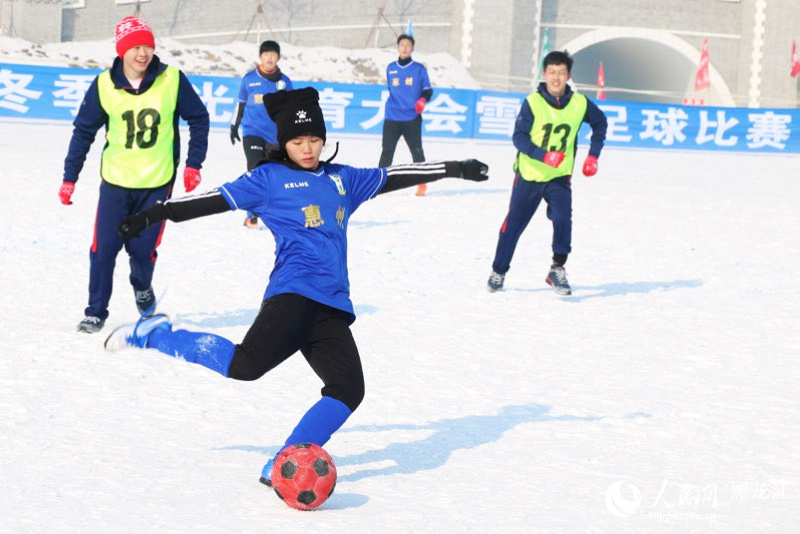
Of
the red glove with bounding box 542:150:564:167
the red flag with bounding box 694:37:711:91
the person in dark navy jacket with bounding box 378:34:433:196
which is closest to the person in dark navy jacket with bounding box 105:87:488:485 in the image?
the red glove with bounding box 542:150:564:167

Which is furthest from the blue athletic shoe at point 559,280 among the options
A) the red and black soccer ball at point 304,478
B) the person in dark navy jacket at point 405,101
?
the person in dark navy jacket at point 405,101

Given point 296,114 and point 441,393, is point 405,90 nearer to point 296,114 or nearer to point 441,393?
point 441,393

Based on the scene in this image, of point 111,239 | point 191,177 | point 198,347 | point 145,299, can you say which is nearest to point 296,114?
A: point 198,347

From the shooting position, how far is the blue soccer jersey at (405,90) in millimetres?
14812

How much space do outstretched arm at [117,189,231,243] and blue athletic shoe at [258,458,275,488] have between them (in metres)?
0.94

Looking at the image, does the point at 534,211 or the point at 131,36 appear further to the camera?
the point at 534,211

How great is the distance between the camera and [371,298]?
8.82 m

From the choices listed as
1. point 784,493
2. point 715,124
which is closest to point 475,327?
point 784,493

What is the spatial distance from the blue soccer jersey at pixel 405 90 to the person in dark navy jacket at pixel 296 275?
1007 cm

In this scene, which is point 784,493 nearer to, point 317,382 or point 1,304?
point 317,382

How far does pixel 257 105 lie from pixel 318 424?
752 centimetres

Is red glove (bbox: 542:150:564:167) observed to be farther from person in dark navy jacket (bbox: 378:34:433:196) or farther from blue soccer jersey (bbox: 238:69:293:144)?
person in dark navy jacket (bbox: 378:34:433:196)

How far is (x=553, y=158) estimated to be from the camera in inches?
341

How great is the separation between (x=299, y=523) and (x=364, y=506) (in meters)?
0.31
